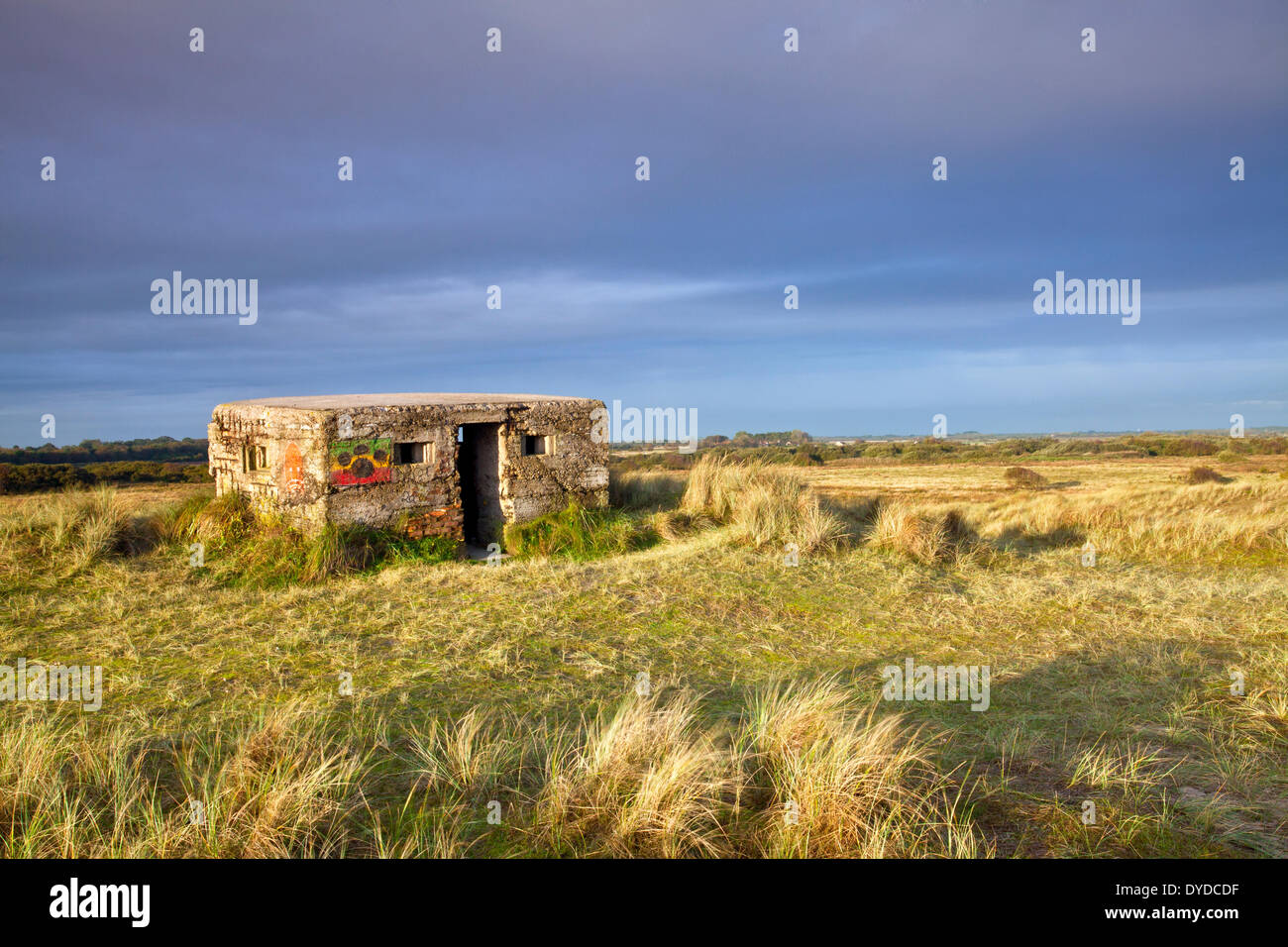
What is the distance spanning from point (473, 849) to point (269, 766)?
1.20 meters

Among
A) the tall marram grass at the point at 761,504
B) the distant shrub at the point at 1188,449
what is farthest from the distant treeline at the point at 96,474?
the distant shrub at the point at 1188,449

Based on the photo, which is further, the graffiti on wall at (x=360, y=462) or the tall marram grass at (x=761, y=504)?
the tall marram grass at (x=761, y=504)

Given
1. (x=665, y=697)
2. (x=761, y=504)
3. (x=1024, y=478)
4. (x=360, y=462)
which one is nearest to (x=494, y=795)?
(x=665, y=697)

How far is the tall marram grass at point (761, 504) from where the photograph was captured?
9.82 meters

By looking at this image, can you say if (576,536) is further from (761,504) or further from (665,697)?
(665,697)

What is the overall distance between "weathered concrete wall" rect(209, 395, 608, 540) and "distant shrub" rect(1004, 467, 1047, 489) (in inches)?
648

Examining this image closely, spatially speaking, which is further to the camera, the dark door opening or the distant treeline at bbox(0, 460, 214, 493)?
the distant treeline at bbox(0, 460, 214, 493)

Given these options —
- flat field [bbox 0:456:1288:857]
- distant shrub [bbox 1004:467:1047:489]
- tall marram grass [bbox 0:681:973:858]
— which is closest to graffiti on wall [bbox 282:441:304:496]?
flat field [bbox 0:456:1288:857]

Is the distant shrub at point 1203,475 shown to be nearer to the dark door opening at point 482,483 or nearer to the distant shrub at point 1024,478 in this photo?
the distant shrub at point 1024,478

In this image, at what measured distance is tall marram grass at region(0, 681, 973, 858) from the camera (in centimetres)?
329

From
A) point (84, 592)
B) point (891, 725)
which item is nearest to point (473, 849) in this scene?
point (891, 725)

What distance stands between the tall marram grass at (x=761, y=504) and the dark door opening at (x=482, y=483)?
2746mm

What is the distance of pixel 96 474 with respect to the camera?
16.7 metres

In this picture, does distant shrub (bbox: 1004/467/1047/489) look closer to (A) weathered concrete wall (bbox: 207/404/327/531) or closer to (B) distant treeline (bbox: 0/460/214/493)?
(A) weathered concrete wall (bbox: 207/404/327/531)
